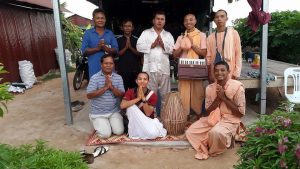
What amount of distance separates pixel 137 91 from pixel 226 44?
142 cm

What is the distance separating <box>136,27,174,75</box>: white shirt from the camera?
14.9ft

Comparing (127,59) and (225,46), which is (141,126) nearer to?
(127,59)

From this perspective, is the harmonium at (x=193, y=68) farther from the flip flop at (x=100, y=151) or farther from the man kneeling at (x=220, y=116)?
the flip flop at (x=100, y=151)

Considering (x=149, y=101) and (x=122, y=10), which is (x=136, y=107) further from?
(x=122, y=10)

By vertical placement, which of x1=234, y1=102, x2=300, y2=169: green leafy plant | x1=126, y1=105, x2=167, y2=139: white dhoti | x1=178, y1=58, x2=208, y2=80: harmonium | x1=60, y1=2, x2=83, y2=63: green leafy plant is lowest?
x1=126, y1=105, x2=167, y2=139: white dhoti

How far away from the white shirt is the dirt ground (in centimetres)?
126

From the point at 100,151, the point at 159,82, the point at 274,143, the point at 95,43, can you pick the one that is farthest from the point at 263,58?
the point at 274,143

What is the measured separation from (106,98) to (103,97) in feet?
0.15

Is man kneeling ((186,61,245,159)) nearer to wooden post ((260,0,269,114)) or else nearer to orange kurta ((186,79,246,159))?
orange kurta ((186,79,246,159))

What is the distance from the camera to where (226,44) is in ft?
13.8

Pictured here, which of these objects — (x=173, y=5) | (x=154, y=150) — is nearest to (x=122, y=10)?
(x=173, y=5)

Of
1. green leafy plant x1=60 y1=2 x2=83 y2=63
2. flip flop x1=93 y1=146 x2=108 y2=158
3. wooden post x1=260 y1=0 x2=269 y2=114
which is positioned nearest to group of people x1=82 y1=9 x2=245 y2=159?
flip flop x1=93 y1=146 x2=108 y2=158

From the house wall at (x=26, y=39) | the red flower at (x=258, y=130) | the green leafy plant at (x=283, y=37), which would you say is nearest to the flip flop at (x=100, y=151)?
the red flower at (x=258, y=130)

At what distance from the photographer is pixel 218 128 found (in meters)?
3.66
